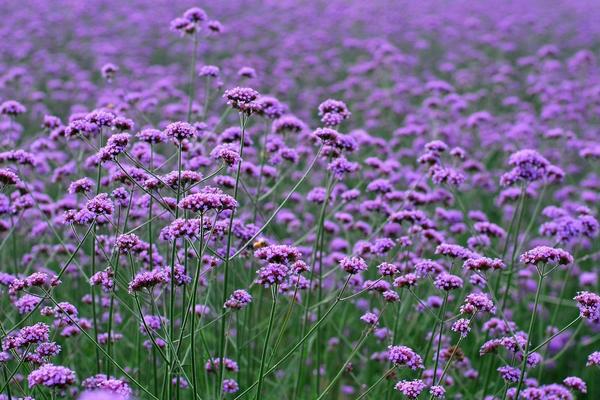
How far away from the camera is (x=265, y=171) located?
558 centimetres

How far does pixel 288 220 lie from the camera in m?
6.66

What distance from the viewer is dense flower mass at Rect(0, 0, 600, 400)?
368 centimetres

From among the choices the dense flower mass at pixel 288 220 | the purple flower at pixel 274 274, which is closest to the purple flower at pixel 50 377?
the dense flower mass at pixel 288 220

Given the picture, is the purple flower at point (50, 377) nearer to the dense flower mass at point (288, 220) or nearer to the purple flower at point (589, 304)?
the dense flower mass at point (288, 220)

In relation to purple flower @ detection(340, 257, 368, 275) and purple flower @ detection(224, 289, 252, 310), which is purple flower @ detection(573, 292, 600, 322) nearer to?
purple flower @ detection(340, 257, 368, 275)

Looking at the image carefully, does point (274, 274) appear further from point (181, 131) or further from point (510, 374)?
point (510, 374)

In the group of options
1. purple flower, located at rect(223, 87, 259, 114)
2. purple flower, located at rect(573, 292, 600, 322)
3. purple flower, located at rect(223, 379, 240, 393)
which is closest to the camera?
purple flower, located at rect(573, 292, 600, 322)

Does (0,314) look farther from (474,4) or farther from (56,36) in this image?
(474,4)

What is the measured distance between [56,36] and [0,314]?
12074mm

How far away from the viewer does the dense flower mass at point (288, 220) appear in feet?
12.1

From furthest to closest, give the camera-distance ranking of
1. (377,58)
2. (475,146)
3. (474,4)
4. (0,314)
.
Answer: (474,4) < (377,58) < (475,146) < (0,314)

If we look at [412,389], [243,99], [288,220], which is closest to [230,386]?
[412,389]

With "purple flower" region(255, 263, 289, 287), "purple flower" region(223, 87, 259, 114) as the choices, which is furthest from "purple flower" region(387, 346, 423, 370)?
"purple flower" region(223, 87, 259, 114)

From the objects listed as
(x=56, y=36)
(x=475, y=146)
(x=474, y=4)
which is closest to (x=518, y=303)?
(x=475, y=146)
